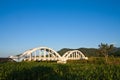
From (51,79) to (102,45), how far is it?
57429mm

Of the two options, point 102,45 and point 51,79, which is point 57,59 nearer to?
point 102,45

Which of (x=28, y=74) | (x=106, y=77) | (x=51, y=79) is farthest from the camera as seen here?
(x=28, y=74)

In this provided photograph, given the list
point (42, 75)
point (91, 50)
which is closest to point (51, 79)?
point (42, 75)

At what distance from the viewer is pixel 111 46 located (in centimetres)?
6762

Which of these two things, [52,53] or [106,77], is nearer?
[106,77]

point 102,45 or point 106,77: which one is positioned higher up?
point 102,45

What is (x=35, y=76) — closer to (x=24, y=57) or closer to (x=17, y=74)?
(x=17, y=74)

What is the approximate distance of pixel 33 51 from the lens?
69750 millimetres

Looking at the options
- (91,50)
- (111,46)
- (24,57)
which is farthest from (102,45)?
(91,50)

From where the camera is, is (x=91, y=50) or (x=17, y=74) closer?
(x=17, y=74)

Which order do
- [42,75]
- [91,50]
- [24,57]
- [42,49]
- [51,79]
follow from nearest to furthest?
1. [51,79]
2. [42,75]
3. [24,57]
4. [42,49]
5. [91,50]

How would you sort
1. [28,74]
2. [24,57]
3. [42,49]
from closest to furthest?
[28,74] < [24,57] < [42,49]

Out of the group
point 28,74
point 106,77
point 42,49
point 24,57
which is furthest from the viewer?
point 42,49

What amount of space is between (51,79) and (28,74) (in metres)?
4.12
